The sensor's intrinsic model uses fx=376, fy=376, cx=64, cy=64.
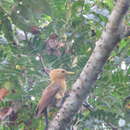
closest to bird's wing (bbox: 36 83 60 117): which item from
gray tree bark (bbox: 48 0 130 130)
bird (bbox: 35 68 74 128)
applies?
bird (bbox: 35 68 74 128)

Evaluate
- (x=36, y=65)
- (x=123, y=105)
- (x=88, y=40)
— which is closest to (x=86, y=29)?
(x=88, y=40)

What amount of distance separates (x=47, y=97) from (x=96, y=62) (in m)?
1.20

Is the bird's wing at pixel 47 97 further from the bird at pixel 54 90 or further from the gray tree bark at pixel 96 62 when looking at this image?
the gray tree bark at pixel 96 62

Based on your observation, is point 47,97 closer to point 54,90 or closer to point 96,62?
point 54,90

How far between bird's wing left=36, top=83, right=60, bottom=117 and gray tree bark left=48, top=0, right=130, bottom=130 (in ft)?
1.90

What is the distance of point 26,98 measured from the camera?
378 cm

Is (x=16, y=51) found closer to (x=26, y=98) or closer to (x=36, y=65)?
(x=36, y=65)

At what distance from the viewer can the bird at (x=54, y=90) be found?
3.72 m

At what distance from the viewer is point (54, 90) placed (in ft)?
13.7

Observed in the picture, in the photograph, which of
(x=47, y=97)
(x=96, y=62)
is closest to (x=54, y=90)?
(x=47, y=97)

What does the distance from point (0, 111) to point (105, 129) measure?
1138 mm

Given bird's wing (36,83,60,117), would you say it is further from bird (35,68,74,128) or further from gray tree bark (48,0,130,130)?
gray tree bark (48,0,130,130)

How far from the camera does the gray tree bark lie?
257cm

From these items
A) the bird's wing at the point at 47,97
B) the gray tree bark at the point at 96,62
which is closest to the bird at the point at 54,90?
the bird's wing at the point at 47,97
